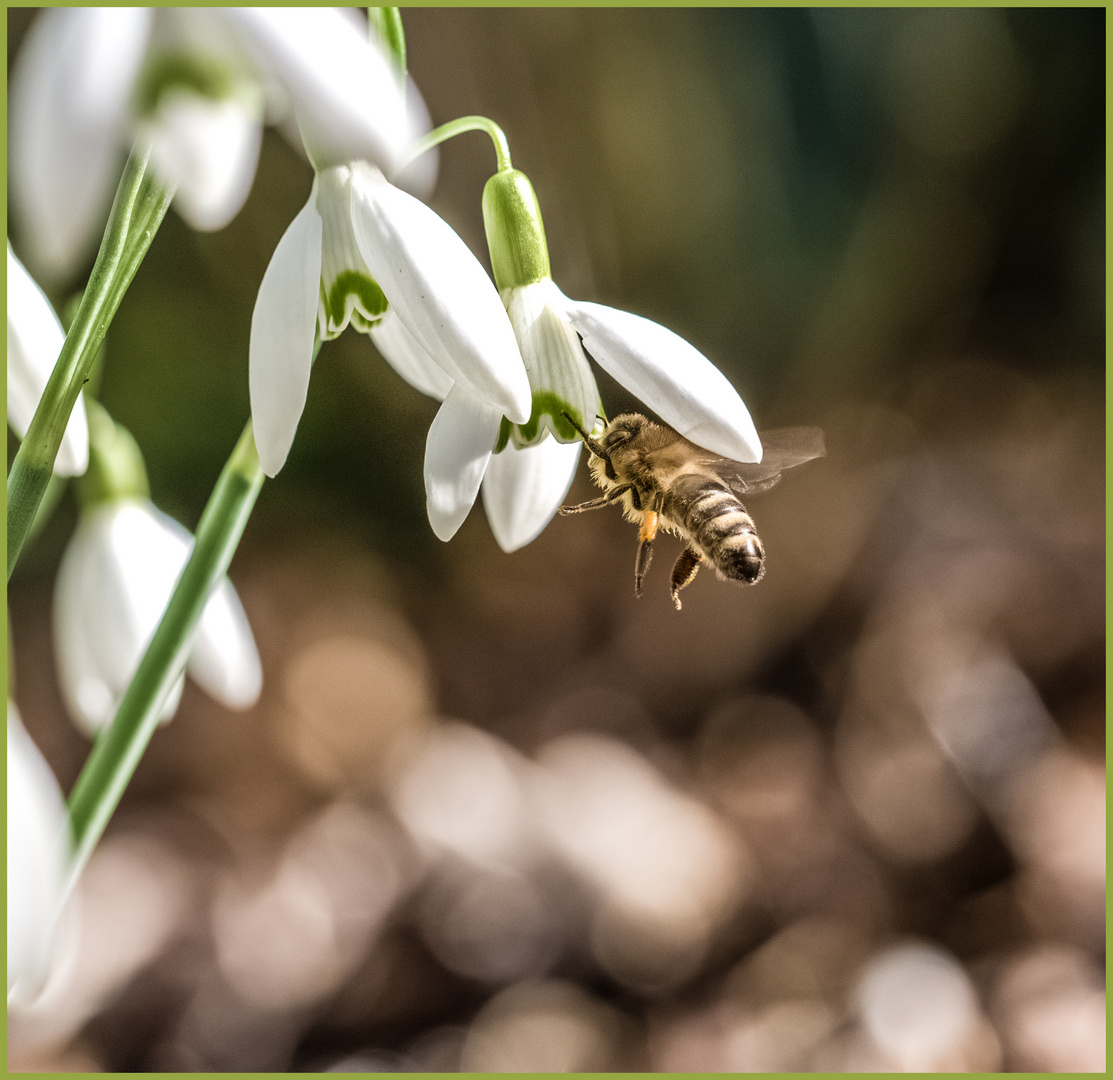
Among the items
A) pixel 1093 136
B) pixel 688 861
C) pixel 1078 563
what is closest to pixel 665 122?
pixel 1093 136

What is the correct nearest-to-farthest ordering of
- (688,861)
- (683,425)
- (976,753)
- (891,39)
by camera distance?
(683,425) → (688,861) → (976,753) → (891,39)

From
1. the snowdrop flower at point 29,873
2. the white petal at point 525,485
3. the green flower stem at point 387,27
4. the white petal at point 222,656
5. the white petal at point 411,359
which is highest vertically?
the green flower stem at point 387,27

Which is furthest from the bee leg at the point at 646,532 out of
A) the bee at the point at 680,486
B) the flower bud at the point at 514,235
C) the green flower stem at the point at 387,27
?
the green flower stem at the point at 387,27

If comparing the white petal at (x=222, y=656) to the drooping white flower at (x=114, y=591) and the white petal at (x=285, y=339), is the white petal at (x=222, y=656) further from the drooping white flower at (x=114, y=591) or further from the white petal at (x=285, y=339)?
the white petal at (x=285, y=339)

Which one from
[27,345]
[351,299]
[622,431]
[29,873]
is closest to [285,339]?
[351,299]

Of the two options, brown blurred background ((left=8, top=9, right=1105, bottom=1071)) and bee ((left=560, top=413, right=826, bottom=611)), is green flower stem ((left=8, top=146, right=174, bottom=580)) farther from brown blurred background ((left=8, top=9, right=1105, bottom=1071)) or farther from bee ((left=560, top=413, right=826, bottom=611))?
brown blurred background ((left=8, top=9, right=1105, bottom=1071))

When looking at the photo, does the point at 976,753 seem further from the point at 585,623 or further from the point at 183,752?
the point at 183,752

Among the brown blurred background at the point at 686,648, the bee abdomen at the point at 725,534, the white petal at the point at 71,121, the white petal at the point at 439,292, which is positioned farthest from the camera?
the brown blurred background at the point at 686,648
